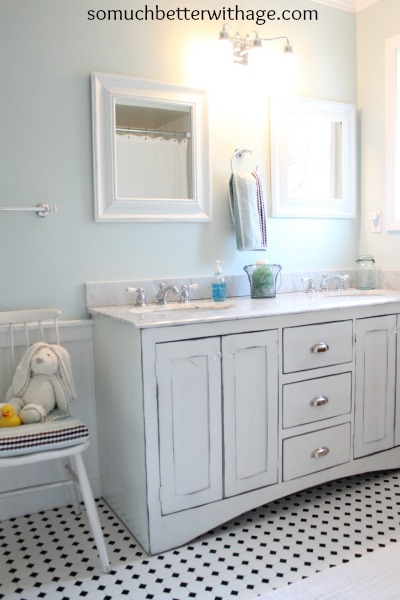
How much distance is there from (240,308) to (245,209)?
56 cm

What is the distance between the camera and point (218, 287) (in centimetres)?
236

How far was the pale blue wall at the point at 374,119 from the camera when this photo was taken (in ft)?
8.90

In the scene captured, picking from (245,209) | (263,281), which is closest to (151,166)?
(245,209)

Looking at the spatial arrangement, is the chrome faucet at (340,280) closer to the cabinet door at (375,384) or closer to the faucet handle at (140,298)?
the cabinet door at (375,384)

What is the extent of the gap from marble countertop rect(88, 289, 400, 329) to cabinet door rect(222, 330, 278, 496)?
0.10 metres

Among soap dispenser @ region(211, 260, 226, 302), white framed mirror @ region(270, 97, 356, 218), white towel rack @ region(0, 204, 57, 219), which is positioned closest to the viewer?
white towel rack @ region(0, 204, 57, 219)

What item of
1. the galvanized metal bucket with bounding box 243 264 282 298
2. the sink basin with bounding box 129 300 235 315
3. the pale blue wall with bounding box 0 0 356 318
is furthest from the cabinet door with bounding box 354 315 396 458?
the pale blue wall with bounding box 0 0 356 318

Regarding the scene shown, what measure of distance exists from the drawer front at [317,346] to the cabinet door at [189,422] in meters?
0.32

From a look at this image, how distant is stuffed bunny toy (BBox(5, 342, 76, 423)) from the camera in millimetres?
1870

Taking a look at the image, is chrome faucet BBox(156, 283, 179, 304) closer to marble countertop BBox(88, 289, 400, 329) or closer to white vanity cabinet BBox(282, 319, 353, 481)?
marble countertop BBox(88, 289, 400, 329)

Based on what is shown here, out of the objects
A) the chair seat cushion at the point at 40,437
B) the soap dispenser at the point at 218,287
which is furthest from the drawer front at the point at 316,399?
the chair seat cushion at the point at 40,437

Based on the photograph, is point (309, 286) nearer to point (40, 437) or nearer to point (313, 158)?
point (313, 158)

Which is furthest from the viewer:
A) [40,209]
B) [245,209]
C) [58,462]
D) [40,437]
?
[245,209]

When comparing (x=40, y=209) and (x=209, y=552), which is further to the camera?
(x=40, y=209)
